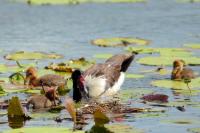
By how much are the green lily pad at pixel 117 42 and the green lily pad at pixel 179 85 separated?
5140mm

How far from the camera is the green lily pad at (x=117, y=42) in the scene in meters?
22.3

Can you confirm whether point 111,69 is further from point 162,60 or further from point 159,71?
point 162,60

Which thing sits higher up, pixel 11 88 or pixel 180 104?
pixel 11 88

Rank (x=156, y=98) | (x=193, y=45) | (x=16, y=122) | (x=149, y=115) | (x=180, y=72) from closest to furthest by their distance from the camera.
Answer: (x=16, y=122), (x=149, y=115), (x=156, y=98), (x=180, y=72), (x=193, y=45)

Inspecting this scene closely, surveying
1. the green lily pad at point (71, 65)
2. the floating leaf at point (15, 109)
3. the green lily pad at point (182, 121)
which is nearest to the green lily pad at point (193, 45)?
the green lily pad at point (71, 65)

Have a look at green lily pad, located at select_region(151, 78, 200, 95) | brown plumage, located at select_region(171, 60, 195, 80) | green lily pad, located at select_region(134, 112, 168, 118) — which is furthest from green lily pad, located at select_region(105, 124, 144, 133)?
brown plumage, located at select_region(171, 60, 195, 80)

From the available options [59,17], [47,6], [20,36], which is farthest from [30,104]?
[47,6]

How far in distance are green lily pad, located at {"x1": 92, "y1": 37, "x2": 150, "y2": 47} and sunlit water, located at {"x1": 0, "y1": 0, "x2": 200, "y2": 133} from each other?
18 centimetres

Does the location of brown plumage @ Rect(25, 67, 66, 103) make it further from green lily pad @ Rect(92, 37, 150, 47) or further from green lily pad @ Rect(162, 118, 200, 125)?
green lily pad @ Rect(92, 37, 150, 47)

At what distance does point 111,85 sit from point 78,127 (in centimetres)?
370

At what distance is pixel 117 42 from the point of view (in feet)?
73.9

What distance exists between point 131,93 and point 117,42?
21.1 feet

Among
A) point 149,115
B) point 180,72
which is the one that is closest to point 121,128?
point 149,115

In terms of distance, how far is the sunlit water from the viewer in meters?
22.2
